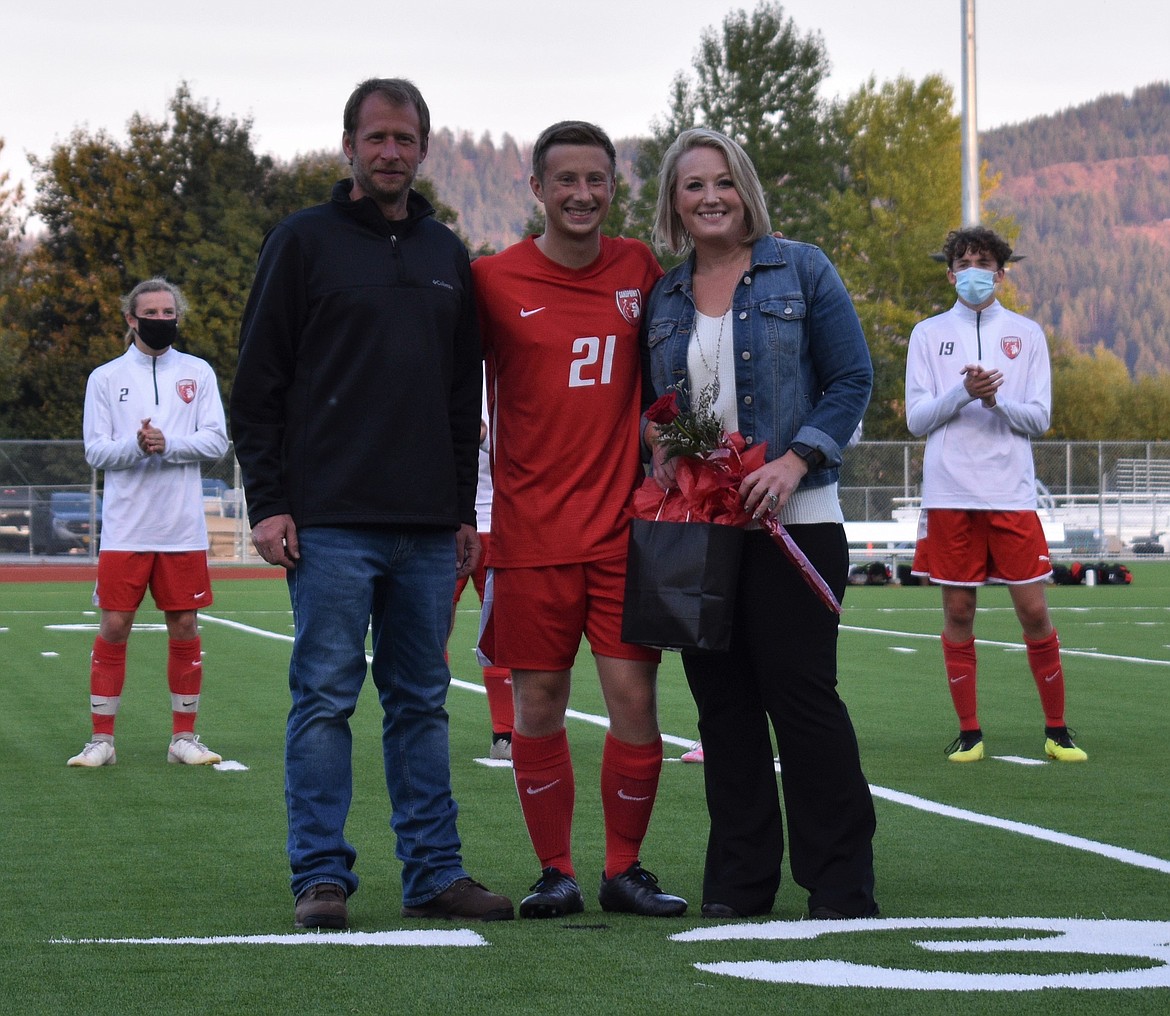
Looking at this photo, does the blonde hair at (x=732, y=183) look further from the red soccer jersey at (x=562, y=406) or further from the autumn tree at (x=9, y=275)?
the autumn tree at (x=9, y=275)

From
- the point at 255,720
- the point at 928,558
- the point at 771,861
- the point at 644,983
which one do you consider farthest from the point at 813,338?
the point at 255,720

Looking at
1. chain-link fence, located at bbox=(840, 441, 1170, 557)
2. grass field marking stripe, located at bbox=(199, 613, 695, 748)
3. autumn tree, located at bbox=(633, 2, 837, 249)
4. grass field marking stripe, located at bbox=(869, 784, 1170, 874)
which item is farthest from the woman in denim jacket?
autumn tree, located at bbox=(633, 2, 837, 249)

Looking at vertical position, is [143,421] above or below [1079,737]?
above

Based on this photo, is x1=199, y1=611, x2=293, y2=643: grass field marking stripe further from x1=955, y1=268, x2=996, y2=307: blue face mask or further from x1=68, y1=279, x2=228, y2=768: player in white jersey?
x1=955, y1=268, x2=996, y2=307: blue face mask

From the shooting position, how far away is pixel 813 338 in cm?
437

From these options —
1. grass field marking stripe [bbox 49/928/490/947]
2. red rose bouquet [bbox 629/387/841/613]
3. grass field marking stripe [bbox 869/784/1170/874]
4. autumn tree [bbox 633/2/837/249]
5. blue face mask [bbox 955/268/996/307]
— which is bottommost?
grass field marking stripe [bbox 869/784/1170/874]

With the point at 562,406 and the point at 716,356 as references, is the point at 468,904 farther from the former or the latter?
the point at 716,356

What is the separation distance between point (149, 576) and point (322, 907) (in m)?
3.84

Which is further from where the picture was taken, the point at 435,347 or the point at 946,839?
the point at 946,839

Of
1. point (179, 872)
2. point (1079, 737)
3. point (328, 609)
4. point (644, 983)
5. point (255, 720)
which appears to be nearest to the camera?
point (644, 983)

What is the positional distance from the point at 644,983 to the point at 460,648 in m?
10.0

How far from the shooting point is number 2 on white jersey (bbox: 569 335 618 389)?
4340mm

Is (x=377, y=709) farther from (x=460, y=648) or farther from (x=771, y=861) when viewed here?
(x=771, y=861)

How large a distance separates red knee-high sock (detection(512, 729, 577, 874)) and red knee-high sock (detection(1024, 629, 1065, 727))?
353 cm
